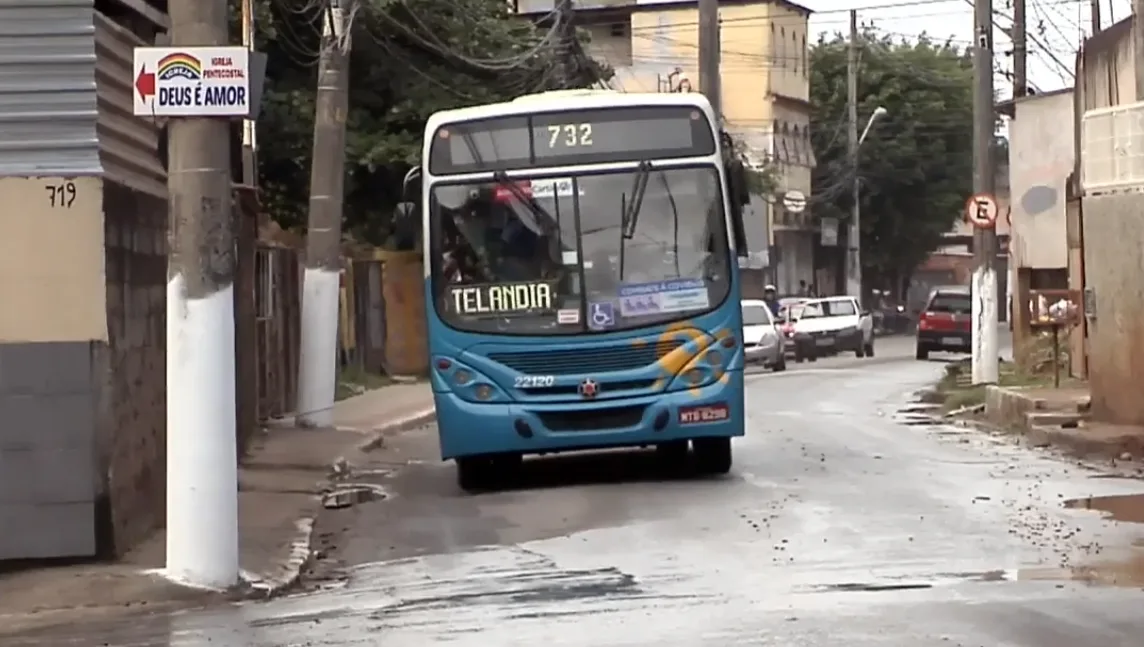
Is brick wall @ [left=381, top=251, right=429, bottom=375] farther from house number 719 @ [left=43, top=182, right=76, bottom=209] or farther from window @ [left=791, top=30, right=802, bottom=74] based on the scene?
window @ [left=791, top=30, right=802, bottom=74]

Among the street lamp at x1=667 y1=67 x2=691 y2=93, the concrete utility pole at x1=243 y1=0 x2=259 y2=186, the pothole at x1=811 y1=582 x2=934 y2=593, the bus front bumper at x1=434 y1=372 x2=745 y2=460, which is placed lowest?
the pothole at x1=811 y1=582 x2=934 y2=593

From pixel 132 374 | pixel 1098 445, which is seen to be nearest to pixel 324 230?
pixel 1098 445

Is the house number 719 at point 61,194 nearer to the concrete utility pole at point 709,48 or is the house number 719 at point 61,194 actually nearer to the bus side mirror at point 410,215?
the bus side mirror at point 410,215

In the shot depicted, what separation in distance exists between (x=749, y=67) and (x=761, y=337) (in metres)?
27.8

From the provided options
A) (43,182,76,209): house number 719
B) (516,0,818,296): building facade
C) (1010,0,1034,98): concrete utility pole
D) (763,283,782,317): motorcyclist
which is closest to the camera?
(43,182,76,209): house number 719

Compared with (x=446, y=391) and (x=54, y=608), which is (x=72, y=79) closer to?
(x=54, y=608)

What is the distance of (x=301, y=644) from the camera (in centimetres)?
920

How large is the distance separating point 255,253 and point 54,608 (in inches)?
509

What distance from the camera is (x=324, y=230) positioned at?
76.2ft

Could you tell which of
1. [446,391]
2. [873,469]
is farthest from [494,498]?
[873,469]

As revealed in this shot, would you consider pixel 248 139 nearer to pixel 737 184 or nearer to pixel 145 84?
pixel 737 184

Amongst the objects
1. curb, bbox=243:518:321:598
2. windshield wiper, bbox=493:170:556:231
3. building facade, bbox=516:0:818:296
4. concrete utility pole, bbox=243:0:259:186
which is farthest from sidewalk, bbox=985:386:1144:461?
building facade, bbox=516:0:818:296

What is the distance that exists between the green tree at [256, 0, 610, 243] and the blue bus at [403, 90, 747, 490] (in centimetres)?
1419

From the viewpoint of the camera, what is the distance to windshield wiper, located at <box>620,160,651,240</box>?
1639 centimetres
